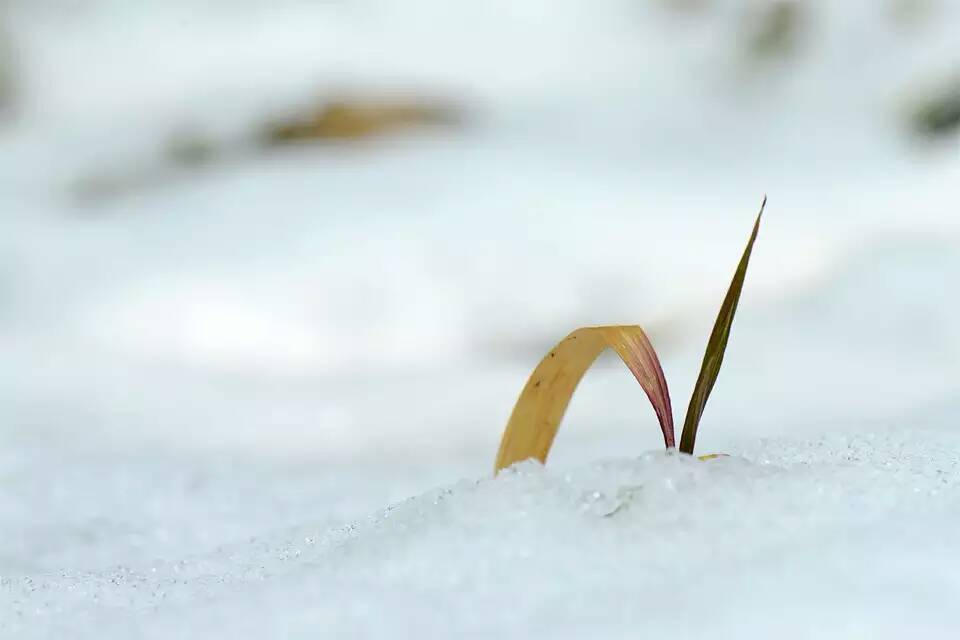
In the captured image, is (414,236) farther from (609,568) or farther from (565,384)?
(609,568)

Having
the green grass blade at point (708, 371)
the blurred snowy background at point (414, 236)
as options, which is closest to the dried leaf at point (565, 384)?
the green grass blade at point (708, 371)

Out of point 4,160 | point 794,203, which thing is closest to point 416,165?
point 794,203

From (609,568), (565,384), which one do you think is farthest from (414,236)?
(609,568)

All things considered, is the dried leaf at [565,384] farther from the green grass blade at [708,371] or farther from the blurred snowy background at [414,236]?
the blurred snowy background at [414,236]

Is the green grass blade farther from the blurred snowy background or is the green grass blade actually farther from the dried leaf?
the blurred snowy background

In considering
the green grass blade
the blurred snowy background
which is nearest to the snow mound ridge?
the green grass blade
